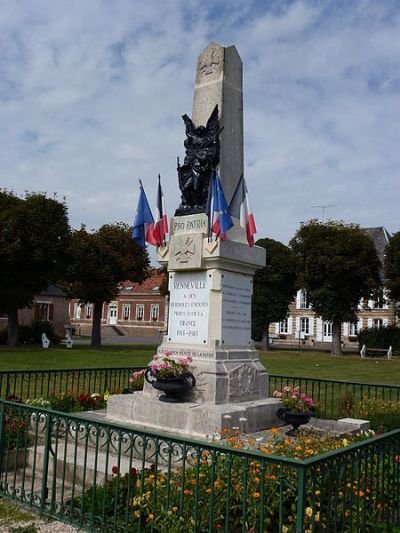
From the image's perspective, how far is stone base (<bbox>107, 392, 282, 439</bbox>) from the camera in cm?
702

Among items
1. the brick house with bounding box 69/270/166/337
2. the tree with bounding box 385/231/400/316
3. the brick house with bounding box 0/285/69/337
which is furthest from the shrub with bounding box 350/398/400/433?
the brick house with bounding box 69/270/166/337

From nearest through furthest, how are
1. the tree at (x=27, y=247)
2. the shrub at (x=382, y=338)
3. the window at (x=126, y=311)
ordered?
1. the tree at (x=27, y=247)
2. the shrub at (x=382, y=338)
3. the window at (x=126, y=311)

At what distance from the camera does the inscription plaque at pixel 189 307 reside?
26.7 feet

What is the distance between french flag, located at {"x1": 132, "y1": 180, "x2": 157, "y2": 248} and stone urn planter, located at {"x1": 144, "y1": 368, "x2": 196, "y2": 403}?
2.26 meters

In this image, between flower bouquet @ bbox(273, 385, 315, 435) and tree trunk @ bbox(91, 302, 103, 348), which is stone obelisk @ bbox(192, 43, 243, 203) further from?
tree trunk @ bbox(91, 302, 103, 348)

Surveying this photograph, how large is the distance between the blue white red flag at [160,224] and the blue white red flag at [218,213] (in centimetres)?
119

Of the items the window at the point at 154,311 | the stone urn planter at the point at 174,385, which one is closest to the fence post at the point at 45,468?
the stone urn planter at the point at 174,385

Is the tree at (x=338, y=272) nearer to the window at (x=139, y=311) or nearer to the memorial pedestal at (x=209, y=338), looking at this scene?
the memorial pedestal at (x=209, y=338)

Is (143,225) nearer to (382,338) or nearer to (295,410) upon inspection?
(295,410)

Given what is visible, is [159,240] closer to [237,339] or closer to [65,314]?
[237,339]

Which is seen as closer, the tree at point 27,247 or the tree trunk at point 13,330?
the tree at point 27,247

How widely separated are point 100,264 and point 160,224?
24826 millimetres

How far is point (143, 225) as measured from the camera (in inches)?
357

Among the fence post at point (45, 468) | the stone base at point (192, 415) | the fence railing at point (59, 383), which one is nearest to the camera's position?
the fence post at point (45, 468)
